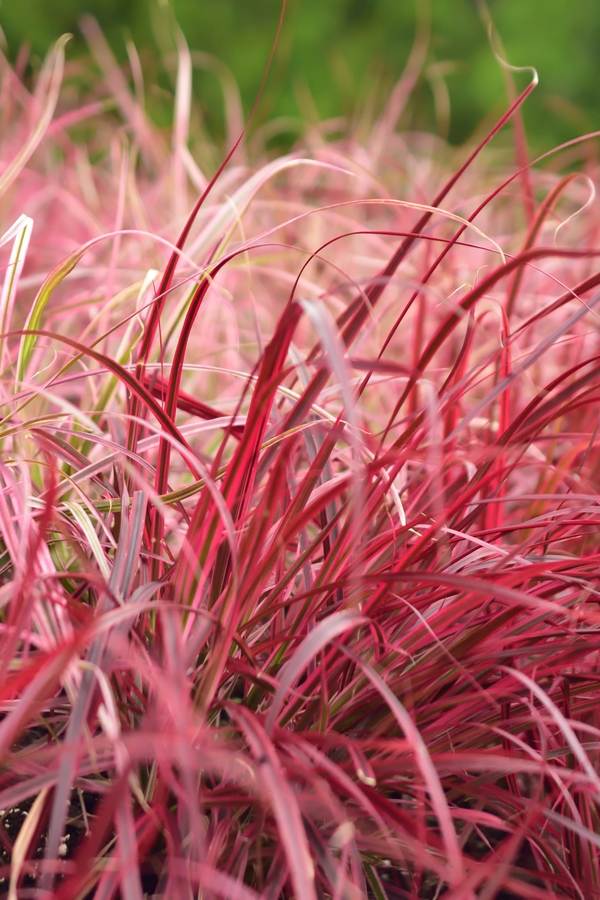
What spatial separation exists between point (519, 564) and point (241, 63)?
8.73 feet

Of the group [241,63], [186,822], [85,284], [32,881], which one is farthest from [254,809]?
[241,63]

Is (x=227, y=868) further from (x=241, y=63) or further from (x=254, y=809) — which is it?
(x=241, y=63)

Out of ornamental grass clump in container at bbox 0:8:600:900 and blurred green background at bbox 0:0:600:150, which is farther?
blurred green background at bbox 0:0:600:150

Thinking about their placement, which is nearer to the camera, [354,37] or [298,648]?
[298,648]

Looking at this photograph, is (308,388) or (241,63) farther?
(241,63)

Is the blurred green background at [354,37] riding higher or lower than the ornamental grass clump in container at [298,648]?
higher

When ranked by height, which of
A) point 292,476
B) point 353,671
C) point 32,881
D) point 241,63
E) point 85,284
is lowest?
point 32,881

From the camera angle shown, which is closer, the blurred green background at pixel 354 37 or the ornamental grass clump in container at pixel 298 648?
the ornamental grass clump in container at pixel 298 648

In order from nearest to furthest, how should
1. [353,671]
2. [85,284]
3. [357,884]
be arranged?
[357,884], [353,671], [85,284]

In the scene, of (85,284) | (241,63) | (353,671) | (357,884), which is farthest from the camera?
(241,63)

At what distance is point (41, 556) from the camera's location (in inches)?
16.9

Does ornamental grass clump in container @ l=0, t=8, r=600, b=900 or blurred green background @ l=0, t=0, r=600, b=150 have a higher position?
blurred green background @ l=0, t=0, r=600, b=150

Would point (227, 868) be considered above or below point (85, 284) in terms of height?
below

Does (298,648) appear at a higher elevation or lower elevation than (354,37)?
lower
